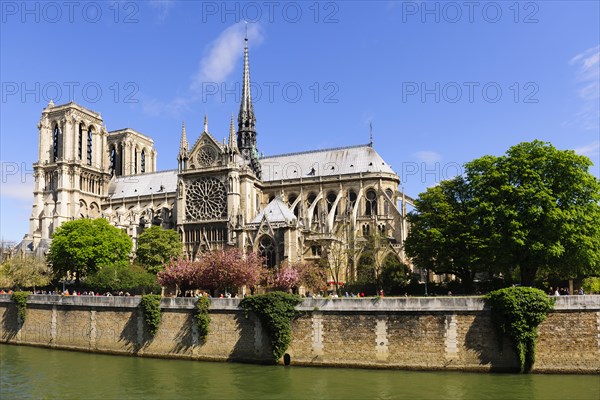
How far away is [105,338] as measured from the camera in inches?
1519

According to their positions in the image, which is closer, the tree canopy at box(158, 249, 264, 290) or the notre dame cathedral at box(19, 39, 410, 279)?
the tree canopy at box(158, 249, 264, 290)

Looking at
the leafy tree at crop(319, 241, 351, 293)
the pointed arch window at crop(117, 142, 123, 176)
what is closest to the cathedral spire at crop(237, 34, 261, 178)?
the leafy tree at crop(319, 241, 351, 293)

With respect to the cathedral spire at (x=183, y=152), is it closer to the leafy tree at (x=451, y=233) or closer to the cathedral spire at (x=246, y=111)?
the cathedral spire at (x=246, y=111)

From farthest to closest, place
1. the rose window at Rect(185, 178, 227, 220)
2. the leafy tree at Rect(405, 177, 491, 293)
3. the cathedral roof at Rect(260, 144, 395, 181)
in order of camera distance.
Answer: the cathedral roof at Rect(260, 144, 395, 181) < the rose window at Rect(185, 178, 227, 220) < the leafy tree at Rect(405, 177, 491, 293)

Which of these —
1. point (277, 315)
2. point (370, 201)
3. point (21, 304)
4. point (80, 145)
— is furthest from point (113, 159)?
point (277, 315)

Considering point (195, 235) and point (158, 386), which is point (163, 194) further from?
point (158, 386)

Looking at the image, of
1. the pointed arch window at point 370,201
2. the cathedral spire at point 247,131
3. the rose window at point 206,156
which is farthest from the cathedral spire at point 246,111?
the pointed arch window at point 370,201

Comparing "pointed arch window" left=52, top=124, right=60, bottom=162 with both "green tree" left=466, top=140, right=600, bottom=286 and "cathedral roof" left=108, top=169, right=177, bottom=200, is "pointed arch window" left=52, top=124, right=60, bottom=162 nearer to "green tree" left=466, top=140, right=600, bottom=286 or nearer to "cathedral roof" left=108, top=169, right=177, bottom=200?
"cathedral roof" left=108, top=169, right=177, bottom=200

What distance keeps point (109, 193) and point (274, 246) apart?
47.0 m

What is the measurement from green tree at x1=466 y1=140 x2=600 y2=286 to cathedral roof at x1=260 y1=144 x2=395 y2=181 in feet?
118

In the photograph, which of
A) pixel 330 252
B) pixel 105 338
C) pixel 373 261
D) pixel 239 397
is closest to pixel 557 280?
pixel 373 261

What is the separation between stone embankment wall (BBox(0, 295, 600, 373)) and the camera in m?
28.2

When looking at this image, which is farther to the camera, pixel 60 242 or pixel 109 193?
pixel 109 193

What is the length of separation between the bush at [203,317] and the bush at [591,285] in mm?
25802
